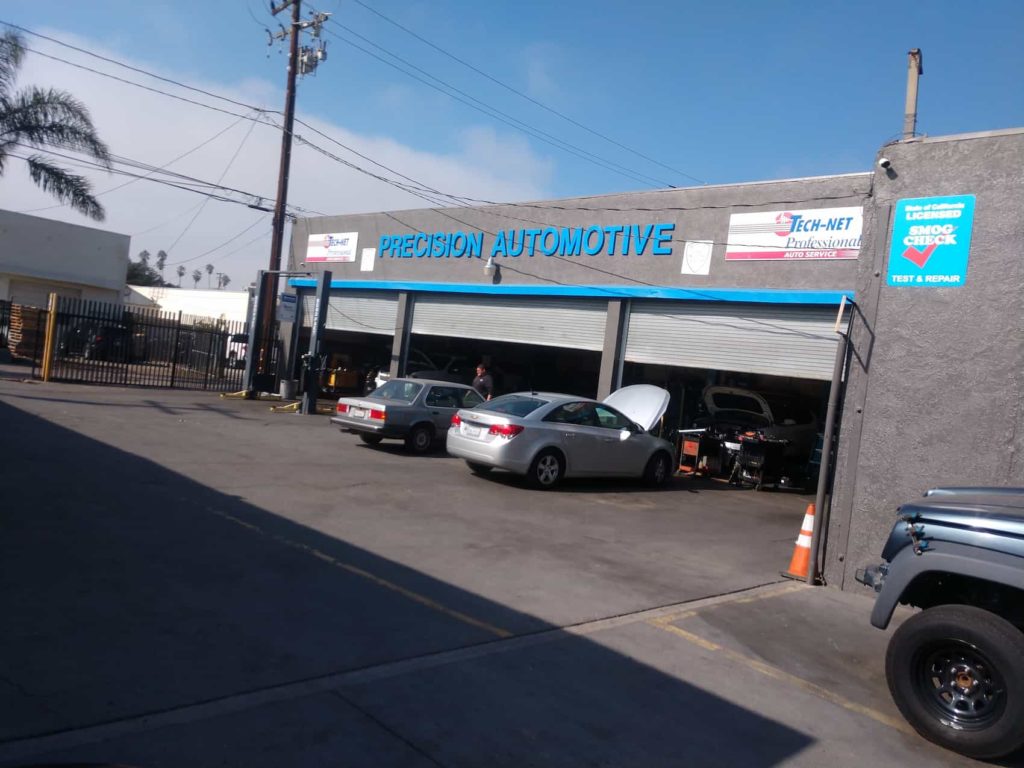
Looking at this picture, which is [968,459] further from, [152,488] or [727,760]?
[152,488]

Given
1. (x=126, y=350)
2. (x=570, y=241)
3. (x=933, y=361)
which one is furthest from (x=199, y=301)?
(x=933, y=361)

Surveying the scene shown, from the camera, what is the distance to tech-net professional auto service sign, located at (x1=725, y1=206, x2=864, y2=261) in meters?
15.5

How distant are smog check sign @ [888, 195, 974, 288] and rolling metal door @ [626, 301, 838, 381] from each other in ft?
23.1

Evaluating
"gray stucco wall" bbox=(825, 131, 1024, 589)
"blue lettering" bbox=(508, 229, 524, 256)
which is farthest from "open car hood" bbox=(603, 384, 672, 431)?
"gray stucco wall" bbox=(825, 131, 1024, 589)

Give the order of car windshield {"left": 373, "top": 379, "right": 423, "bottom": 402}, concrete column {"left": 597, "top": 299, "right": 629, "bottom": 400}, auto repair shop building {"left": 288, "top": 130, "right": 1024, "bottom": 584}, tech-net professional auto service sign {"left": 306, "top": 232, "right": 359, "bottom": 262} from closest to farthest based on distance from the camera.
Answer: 1. auto repair shop building {"left": 288, "top": 130, "right": 1024, "bottom": 584}
2. car windshield {"left": 373, "top": 379, "right": 423, "bottom": 402}
3. concrete column {"left": 597, "top": 299, "right": 629, "bottom": 400}
4. tech-net professional auto service sign {"left": 306, "top": 232, "right": 359, "bottom": 262}

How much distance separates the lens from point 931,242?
845cm

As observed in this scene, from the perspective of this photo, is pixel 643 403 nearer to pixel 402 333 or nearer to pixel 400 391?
pixel 400 391

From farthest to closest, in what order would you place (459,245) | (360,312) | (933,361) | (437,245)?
(360,312) < (437,245) < (459,245) < (933,361)

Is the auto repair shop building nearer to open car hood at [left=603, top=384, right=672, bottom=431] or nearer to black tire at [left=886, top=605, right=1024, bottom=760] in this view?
open car hood at [left=603, top=384, right=672, bottom=431]

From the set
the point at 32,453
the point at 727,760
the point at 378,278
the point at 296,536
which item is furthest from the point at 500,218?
the point at 727,760

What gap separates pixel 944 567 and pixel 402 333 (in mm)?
20758

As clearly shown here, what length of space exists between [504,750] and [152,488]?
7136 mm

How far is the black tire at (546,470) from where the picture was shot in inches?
523

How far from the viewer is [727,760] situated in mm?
4645
